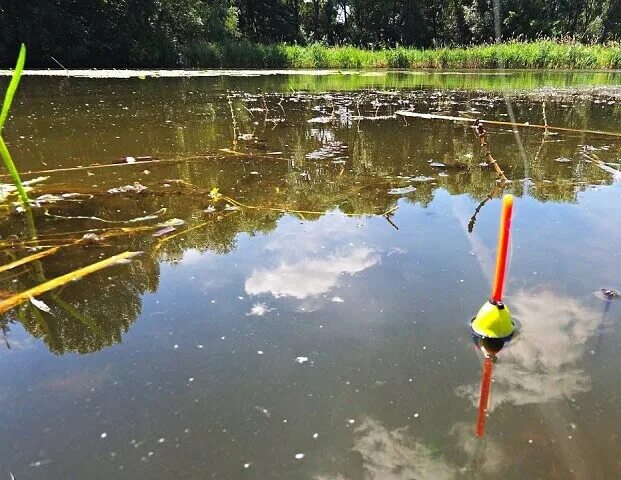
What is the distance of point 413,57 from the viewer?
21.9 m

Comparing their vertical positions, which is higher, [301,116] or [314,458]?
[301,116]

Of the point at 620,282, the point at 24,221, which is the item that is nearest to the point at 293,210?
the point at 24,221

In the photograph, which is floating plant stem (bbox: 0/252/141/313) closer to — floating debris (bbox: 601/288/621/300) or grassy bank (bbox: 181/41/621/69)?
floating debris (bbox: 601/288/621/300)

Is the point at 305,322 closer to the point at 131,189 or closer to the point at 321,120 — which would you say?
the point at 131,189

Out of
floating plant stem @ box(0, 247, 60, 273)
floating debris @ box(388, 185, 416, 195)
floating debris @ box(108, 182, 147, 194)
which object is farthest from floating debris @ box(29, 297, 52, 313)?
floating debris @ box(388, 185, 416, 195)

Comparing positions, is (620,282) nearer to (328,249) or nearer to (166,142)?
(328,249)

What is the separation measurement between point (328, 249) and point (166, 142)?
3.01 metres

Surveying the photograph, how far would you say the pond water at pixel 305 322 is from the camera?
3.90ft

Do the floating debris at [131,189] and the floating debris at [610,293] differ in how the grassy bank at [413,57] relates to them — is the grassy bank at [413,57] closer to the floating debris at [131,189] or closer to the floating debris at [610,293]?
the floating debris at [131,189]

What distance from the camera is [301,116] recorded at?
638cm

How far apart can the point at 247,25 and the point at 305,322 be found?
35.9 meters

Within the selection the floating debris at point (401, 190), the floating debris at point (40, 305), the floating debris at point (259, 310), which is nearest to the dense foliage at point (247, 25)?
the floating debris at point (401, 190)

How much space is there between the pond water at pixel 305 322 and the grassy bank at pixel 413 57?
18533 mm

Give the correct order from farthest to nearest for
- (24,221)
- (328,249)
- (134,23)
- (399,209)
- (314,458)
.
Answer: (134,23), (399,209), (24,221), (328,249), (314,458)
